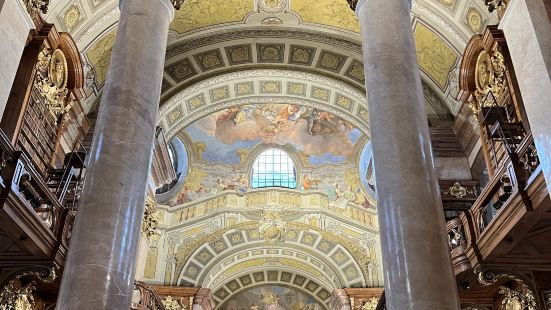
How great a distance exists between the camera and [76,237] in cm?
518

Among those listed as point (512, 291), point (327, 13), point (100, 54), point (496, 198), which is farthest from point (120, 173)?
point (327, 13)

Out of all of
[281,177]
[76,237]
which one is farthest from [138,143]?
[281,177]

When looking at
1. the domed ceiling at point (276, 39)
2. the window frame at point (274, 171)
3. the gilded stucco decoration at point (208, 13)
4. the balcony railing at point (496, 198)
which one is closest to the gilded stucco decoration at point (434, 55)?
the domed ceiling at point (276, 39)

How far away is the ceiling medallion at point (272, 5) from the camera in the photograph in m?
13.8

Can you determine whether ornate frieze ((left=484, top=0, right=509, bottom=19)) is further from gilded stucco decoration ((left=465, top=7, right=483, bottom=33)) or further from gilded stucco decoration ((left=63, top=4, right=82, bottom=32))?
gilded stucco decoration ((left=63, top=4, right=82, bottom=32))

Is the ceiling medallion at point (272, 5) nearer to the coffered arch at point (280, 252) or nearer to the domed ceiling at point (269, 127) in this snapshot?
the domed ceiling at point (269, 127)

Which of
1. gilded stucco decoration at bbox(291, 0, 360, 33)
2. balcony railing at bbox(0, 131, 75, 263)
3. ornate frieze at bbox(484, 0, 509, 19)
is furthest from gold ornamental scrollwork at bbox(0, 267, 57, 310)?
gilded stucco decoration at bbox(291, 0, 360, 33)

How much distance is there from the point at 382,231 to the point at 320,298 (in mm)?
19503

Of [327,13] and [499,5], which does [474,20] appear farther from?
[327,13]

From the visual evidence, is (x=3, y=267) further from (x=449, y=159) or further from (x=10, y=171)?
(x=449, y=159)

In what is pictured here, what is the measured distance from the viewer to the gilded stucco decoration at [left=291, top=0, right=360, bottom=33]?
13.6 m

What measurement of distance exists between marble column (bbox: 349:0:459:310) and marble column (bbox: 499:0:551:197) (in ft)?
4.20

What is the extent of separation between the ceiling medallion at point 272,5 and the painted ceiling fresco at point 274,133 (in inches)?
331

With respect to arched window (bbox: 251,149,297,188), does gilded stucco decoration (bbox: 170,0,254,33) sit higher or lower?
lower
